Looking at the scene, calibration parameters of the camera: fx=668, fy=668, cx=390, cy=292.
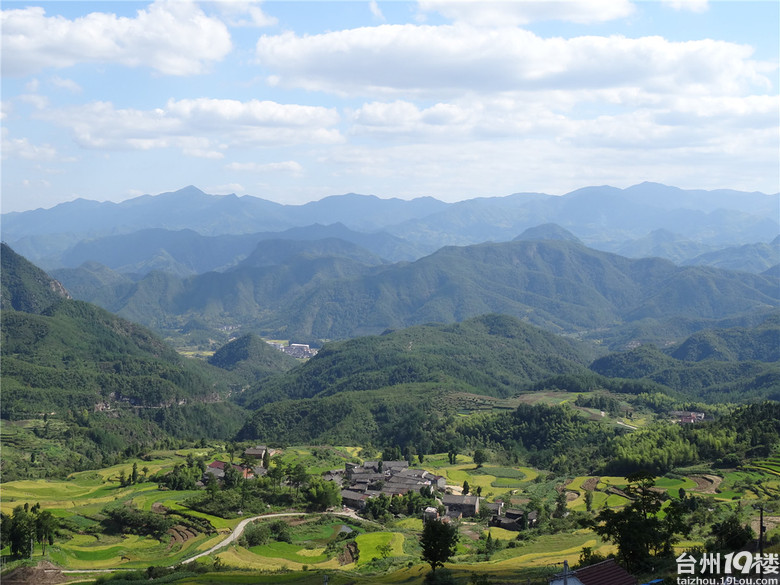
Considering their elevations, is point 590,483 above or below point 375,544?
below

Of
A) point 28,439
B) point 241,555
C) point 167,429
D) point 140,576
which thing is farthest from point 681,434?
point 167,429

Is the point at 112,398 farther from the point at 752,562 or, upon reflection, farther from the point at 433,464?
the point at 752,562

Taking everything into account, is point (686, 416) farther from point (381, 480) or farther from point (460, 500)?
point (381, 480)

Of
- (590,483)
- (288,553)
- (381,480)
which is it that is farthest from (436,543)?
(590,483)

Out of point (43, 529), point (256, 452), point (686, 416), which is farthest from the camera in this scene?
point (686, 416)

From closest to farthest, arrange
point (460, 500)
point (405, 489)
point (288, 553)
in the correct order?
point (288, 553) → point (460, 500) → point (405, 489)

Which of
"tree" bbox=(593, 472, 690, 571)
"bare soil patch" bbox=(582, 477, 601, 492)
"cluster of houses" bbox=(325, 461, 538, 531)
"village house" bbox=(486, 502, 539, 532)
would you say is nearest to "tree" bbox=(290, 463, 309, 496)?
"cluster of houses" bbox=(325, 461, 538, 531)

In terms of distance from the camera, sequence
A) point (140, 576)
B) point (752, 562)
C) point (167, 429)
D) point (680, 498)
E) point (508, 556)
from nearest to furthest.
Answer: point (752, 562), point (140, 576), point (508, 556), point (680, 498), point (167, 429)
